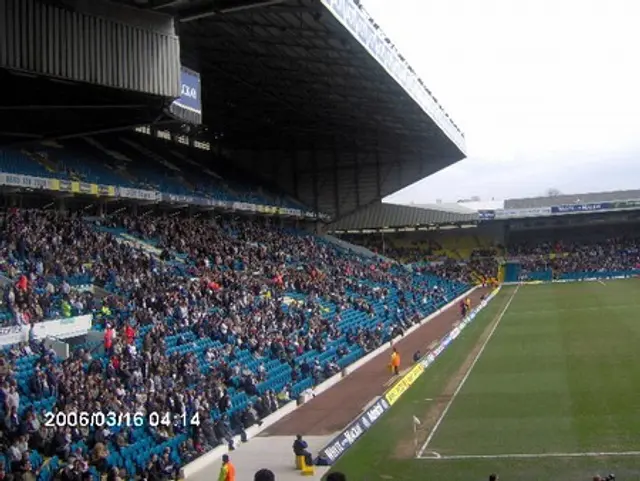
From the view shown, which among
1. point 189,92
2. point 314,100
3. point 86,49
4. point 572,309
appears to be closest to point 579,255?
point 572,309

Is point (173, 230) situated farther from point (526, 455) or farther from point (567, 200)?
point (567, 200)

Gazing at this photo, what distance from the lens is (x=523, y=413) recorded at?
753 inches

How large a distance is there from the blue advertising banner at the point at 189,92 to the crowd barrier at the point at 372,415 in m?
8.98

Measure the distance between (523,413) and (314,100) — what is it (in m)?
26.5

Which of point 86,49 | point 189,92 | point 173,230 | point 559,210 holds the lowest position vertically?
point 173,230

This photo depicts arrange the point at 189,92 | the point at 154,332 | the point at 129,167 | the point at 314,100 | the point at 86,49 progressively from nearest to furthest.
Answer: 1. the point at 86,49
2. the point at 189,92
3. the point at 154,332
4. the point at 129,167
5. the point at 314,100

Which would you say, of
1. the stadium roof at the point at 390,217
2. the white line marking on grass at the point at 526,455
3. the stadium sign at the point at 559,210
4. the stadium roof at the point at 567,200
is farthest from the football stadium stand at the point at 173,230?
the stadium roof at the point at 567,200

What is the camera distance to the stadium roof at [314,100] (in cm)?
2748

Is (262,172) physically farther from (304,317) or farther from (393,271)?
(304,317)

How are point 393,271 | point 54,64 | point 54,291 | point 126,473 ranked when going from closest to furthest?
point 54,64 < point 126,473 < point 54,291 < point 393,271

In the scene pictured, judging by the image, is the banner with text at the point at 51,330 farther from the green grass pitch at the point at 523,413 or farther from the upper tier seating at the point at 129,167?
the upper tier seating at the point at 129,167

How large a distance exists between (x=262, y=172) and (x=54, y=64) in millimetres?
49034

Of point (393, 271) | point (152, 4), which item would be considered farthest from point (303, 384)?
point (393, 271)

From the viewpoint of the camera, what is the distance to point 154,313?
2348 centimetres
